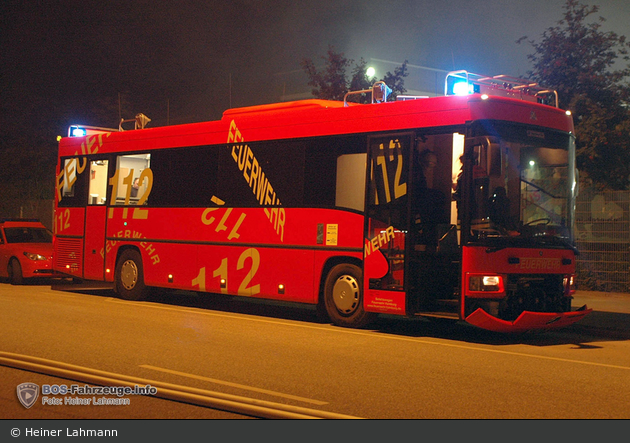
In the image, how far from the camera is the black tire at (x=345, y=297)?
11.6 metres

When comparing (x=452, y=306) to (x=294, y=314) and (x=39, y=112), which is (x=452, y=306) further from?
(x=39, y=112)

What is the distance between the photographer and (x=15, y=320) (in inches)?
470

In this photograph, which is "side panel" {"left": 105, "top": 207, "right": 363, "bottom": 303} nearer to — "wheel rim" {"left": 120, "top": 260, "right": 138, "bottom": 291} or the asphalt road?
"wheel rim" {"left": 120, "top": 260, "right": 138, "bottom": 291}

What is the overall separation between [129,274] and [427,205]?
24.9 feet

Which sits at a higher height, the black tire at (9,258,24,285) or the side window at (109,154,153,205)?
the side window at (109,154,153,205)

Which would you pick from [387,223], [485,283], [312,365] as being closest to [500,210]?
[485,283]

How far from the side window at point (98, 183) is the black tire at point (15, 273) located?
3.90m

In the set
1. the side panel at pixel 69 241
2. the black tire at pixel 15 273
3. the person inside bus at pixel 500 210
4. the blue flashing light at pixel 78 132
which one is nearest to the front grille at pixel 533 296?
the person inside bus at pixel 500 210

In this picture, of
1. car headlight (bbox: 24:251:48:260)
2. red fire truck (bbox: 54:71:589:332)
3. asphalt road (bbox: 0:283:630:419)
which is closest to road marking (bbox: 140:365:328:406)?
asphalt road (bbox: 0:283:630:419)

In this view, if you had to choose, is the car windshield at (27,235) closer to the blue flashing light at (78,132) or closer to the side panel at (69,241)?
the side panel at (69,241)

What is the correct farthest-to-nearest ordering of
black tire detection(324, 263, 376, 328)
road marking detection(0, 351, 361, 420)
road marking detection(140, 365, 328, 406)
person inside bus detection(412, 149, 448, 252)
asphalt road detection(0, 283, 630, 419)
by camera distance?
black tire detection(324, 263, 376, 328) → person inside bus detection(412, 149, 448, 252) → road marking detection(140, 365, 328, 406) → asphalt road detection(0, 283, 630, 419) → road marking detection(0, 351, 361, 420)

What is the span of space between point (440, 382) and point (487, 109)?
4.40 metres

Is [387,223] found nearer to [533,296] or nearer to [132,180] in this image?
[533,296]

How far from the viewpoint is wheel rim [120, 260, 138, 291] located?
51.8 ft
